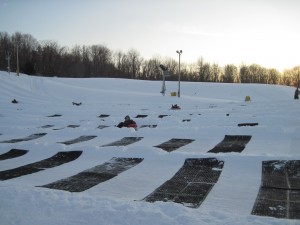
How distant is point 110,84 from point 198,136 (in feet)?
122

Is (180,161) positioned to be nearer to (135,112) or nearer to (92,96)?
(135,112)

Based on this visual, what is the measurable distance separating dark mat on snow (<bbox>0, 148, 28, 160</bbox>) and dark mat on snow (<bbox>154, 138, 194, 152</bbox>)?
4.06 m

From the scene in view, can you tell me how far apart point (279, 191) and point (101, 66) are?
7844 centimetres

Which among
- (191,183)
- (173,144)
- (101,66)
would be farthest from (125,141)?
(101,66)

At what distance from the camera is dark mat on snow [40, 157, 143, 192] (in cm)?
→ 676

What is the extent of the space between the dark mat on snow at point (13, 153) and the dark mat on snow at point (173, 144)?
160 inches

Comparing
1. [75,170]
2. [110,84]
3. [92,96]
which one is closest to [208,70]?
[110,84]

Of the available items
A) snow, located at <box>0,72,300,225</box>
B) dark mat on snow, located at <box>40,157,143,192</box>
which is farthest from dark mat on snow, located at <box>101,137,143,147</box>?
dark mat on snow, located at <box>40,157,143,192</box>

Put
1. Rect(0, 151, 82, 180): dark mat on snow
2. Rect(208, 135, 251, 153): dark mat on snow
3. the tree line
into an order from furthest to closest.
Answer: the tree line < Rect(208, 135, 251, 153): dark mat on snow < Rect(0, 151, 82, 180): dark mat on snow

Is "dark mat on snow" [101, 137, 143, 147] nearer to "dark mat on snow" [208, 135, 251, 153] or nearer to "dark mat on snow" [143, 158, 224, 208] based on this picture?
"dark mat on snow" [208, 135, 251, 153]

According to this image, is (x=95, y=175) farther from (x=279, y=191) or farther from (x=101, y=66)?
(x=101, y=66)

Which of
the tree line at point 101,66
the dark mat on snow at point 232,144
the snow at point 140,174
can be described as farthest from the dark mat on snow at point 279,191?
the tree line at point 101,66

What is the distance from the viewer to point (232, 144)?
10.3 meters

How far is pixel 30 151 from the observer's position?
10.4 meters
